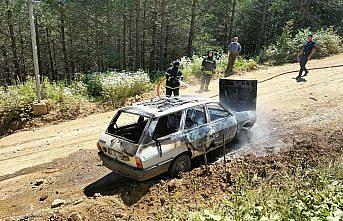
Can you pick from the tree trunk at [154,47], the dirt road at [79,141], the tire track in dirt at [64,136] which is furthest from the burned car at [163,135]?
the tree trunk at [154,47]

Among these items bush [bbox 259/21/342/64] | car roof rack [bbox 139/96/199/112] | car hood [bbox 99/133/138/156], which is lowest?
car hood [bbox 99/133/138/156]

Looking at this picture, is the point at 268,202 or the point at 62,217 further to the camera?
the point at 62,217

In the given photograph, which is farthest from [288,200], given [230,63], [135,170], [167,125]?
[230,63]

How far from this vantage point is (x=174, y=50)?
104ft

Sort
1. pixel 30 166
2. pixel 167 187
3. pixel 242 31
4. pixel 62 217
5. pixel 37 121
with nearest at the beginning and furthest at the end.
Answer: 1. pixel 62 217
2. pixel 167 187
3. pixel 30 166
4. pixel 37 121
5. pixel 242 31

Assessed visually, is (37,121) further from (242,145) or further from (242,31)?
(242,31)

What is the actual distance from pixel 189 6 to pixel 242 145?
21.2 m

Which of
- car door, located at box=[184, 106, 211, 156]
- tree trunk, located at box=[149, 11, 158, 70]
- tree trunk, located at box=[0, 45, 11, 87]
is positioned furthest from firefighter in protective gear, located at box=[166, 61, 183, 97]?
tree trunk, located at box=[0, 45, 11, 87]

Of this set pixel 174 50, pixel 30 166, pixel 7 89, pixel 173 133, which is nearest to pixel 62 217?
pixel 173 133

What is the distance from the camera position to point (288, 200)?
4.52 m

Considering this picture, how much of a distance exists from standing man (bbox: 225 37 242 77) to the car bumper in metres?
12.0

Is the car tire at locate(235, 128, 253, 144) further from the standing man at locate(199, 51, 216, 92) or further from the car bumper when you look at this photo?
the standing man at locate(199, 51, 216, 92)

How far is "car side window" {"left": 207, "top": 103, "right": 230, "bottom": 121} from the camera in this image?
7.55 m

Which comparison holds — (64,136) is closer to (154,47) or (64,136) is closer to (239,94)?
(239,94)
